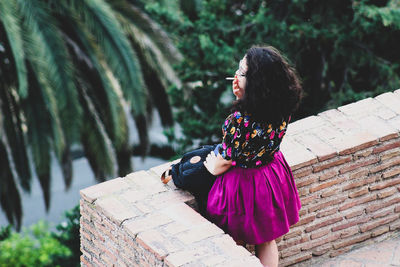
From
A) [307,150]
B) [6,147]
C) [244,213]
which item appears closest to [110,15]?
[6,147]

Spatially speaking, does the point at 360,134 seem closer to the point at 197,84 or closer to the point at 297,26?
the point at 297,26

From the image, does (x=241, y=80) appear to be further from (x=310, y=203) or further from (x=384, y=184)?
(x=384, y=184)

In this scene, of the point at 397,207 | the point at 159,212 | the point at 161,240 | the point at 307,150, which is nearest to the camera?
the point at 161,240

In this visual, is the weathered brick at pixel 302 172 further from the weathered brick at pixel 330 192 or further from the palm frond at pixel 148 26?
the palm frond at pixel 148 26

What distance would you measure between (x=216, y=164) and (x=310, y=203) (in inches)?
34.3

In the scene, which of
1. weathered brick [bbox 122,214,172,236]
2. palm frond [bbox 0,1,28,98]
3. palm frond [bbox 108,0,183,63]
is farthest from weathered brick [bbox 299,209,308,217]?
palm frond [bbox 108,0,183,63]

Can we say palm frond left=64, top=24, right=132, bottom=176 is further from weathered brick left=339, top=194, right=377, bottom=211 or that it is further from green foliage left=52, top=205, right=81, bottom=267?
weathered brick left=339, top=194, right=377, bottom=211

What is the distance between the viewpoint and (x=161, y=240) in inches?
128

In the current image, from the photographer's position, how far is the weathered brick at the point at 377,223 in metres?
4.17

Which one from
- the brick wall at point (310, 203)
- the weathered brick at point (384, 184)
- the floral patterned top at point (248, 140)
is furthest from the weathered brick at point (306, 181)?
the floral patterned top at point (248, 140)

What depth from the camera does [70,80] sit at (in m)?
7.26

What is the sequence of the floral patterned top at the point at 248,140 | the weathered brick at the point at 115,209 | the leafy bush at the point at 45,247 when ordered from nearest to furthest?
the floral patterned top at the point at 248,140
the weathered brick at the point at 115,209
the leafy bush at the point at 45,247

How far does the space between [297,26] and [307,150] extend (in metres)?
3.42

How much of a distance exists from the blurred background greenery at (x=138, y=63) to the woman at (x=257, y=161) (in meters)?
3.69
